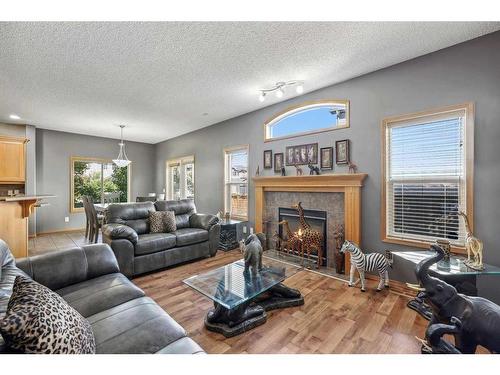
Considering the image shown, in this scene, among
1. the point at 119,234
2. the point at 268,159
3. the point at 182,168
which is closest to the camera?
the point at 119,234

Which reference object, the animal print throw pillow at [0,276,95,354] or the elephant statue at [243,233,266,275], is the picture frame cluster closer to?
the elephant statue at [243,233,266,275]

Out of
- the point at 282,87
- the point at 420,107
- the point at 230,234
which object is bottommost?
A: the point at 230,234

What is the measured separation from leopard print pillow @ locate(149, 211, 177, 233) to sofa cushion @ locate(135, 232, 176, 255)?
16cm

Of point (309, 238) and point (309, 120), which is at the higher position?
point (309, 120)

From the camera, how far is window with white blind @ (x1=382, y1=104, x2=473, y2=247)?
235cm

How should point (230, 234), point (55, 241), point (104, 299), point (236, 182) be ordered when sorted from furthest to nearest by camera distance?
point (55, 241) → point (236, 182) → point (230, 234) → point (104, 299)

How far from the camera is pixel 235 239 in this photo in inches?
177

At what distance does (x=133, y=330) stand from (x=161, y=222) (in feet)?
8.67

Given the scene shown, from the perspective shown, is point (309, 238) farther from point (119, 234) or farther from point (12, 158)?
point (12, 158)

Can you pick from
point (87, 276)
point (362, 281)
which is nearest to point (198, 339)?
point (87, 276)

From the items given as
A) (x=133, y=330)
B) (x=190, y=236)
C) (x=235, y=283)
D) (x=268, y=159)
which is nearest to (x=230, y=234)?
(x=190, y=236)

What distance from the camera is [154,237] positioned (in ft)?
10.8

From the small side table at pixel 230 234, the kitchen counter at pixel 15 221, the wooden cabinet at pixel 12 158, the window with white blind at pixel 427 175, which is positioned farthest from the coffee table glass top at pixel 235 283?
the wooden cabinet at pixel 12 158
